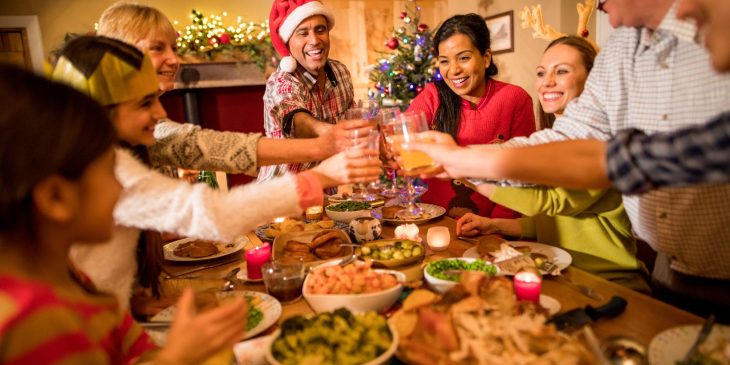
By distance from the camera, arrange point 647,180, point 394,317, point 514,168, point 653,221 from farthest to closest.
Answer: point 653,221, point 514,168, point 394,317, point 647,180

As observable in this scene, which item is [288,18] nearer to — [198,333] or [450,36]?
[450,36]

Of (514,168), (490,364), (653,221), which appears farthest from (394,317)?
(653,221)

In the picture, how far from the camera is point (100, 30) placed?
193 cm

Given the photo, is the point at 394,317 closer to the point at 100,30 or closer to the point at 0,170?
the point at 0,170

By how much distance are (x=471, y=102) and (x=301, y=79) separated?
127 cm

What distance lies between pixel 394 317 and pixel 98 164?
842 mm

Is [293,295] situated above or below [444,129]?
below

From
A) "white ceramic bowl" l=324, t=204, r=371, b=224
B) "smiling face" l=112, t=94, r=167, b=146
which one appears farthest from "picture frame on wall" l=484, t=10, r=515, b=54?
"smiling face" l=112, t=94, r=167, b=146

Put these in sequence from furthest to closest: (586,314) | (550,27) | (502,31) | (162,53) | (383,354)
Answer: (502,31) → (550,27) → (162,53) → (586,314) → (383,354)

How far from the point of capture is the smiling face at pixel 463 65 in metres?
3.30

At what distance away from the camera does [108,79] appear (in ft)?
4.75

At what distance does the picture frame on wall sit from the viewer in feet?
22.8

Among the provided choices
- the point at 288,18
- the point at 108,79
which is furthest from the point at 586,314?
the point at 288,18

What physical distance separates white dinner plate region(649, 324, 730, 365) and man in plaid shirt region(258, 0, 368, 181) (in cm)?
217
